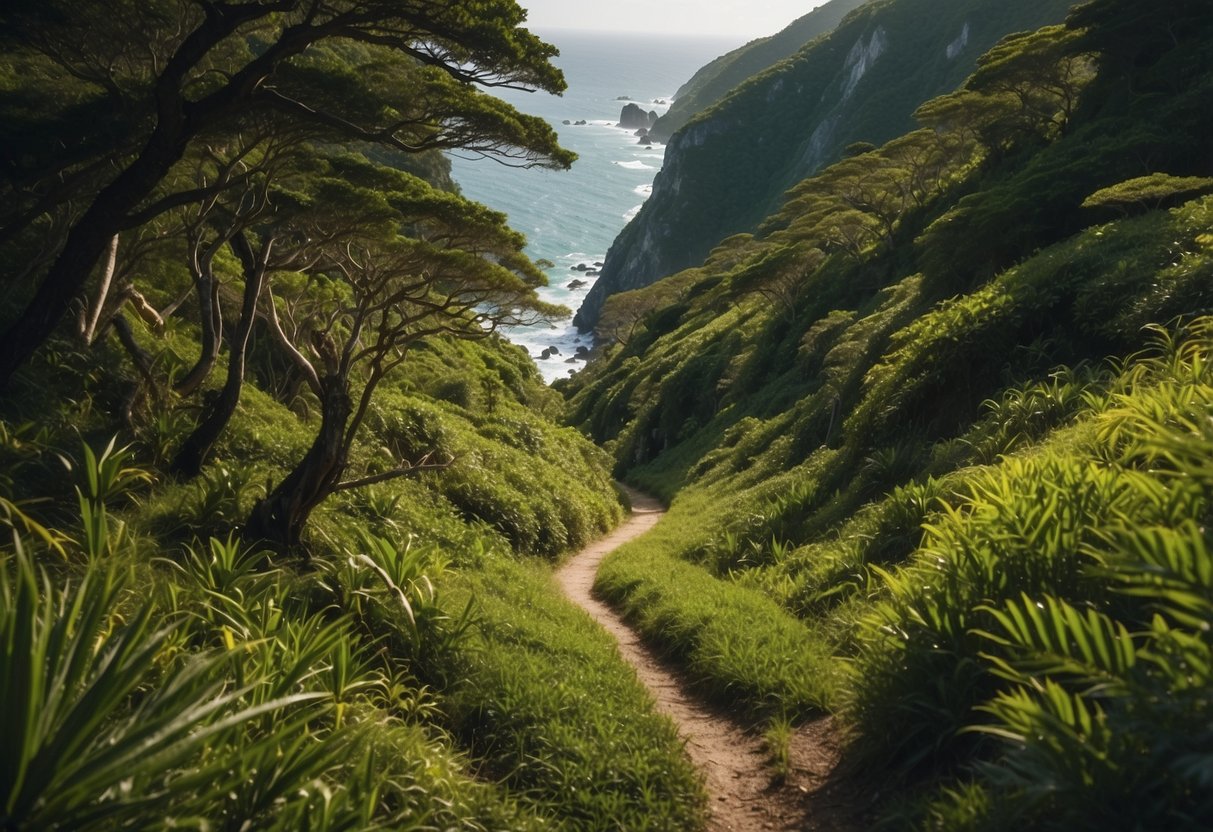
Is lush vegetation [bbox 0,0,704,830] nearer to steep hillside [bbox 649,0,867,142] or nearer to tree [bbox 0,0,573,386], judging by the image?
tree [bbox 0,0,573,386]

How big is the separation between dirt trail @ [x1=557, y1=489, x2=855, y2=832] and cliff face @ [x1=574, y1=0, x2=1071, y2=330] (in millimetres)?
80976

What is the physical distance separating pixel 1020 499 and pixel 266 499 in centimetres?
553

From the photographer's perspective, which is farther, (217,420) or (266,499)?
(217,420)

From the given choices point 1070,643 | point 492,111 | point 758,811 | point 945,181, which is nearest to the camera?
point 1070,643

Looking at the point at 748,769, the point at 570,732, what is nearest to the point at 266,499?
the point at 570,732

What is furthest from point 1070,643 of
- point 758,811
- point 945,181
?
point 945,181

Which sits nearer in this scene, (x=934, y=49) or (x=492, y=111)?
Answer: (x=492, y=111)

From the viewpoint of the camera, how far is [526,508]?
13.8 meters

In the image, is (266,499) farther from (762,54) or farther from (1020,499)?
(762,54)

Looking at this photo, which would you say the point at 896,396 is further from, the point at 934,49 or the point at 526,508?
the point at 934,49

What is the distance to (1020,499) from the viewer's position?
479 centimetres

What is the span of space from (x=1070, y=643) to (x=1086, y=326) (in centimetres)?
649

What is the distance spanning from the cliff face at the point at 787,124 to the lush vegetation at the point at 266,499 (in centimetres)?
7682

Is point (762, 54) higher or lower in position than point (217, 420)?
higher
